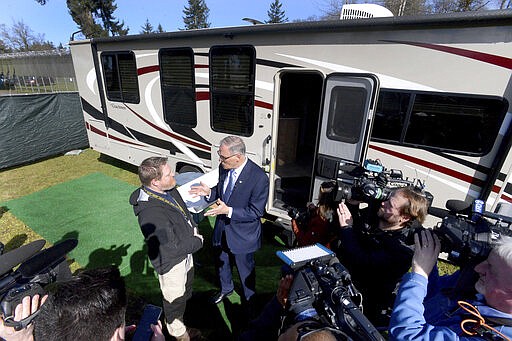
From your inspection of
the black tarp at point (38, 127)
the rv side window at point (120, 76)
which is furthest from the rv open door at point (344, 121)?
the black tarp at point (38, 127)

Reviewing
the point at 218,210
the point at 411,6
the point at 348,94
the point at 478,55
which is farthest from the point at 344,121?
the point at 411,6

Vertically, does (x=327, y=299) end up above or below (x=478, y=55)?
below

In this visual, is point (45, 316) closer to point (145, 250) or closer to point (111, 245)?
point (145, 250)

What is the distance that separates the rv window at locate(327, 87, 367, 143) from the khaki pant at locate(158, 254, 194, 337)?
94.9 inches

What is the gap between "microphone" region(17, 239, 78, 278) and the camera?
1289 millimetres

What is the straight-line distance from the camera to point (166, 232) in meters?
1.95

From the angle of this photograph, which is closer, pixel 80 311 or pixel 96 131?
pixel 80 311

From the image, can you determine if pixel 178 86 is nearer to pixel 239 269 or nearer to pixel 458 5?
pixel 239 269

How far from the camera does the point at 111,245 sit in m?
3.84

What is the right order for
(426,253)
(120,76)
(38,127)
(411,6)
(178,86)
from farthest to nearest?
(411,6)
(38,127)
(120,76)
(178,86)
(426,253)

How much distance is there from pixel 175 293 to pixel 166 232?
60cm

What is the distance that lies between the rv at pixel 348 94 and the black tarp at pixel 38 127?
3395mm

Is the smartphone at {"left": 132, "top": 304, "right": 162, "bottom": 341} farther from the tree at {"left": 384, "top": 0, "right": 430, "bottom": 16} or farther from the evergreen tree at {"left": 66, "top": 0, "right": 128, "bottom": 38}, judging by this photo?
the evergreen tree at {"left": 66, "top": 0, "right": 128, "bottom": 38}

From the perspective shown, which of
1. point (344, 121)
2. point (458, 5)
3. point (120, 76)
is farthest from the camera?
point (458, 5)
